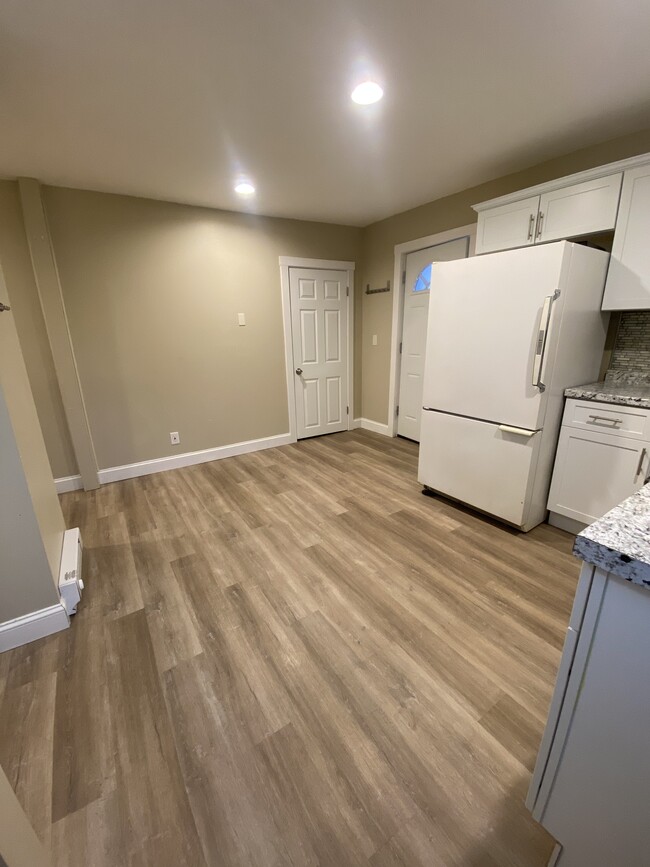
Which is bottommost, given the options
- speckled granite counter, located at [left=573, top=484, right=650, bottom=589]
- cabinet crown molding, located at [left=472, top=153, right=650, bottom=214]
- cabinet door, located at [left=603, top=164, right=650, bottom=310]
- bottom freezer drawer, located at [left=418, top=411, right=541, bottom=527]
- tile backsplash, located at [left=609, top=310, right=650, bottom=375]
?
bottom freezer drawer, located at [left=418, top=411, right=541, bottom=527]

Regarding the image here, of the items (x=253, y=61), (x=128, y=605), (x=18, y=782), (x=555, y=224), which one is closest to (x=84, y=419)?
(x=128, y=605)

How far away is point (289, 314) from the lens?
3916mm

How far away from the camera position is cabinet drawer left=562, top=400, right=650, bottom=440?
1913 millimetres

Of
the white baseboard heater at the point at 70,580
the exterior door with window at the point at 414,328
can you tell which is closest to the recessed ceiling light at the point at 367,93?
the exterior door with window at the point at 414,328

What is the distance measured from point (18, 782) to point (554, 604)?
2.22m

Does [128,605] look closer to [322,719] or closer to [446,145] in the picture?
[322,719]

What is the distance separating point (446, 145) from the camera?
224cm

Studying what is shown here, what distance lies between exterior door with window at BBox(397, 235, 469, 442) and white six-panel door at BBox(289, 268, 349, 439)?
77 centimetres

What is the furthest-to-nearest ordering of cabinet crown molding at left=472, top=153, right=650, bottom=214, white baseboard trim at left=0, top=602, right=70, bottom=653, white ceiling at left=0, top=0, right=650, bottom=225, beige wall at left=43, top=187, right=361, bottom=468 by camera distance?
beige wall at left=43, top=187, right=361, bottom=468
cabinet crown molding at left=472, top=153, right=650, bottom=214
white baseboard trim at left=0, top=602, right=70, bottom=653
white ceiling at left=0, top=0, right=650, bottom=225

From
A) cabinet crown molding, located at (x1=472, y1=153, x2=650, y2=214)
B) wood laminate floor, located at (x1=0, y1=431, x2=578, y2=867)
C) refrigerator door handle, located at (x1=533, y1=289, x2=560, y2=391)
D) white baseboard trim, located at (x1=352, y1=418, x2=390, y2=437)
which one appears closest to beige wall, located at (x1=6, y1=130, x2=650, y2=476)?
cabinet crown molding, located at (x1=472, y1=153, x2=650, y2=214)

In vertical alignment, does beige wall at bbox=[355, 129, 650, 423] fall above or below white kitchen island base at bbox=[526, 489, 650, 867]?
above

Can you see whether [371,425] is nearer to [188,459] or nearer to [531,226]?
[188,459]

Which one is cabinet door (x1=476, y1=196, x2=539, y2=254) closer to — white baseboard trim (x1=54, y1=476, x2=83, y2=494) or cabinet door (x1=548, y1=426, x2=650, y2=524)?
cabinet door (x1=548, y1=426, x2=650, y2=524)

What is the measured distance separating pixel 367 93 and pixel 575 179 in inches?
52.3
